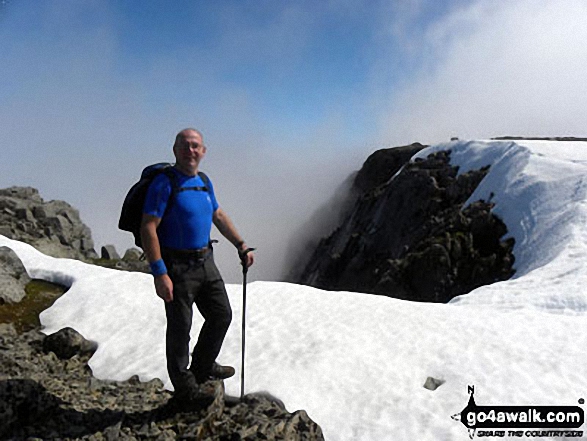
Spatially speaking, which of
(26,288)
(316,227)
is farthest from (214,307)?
(316,227)

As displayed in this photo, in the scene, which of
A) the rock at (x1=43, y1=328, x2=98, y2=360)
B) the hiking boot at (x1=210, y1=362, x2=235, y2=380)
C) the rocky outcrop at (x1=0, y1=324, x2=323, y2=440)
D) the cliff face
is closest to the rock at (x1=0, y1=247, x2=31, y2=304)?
the rock at (x1=43, y1=328, x2=98, y2=360)

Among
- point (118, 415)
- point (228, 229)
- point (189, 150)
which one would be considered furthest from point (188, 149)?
point (118, 415)

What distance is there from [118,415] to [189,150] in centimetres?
463

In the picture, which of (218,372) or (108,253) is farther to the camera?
(108,253)

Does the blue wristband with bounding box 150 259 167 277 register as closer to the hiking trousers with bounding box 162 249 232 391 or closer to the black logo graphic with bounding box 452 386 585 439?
the hiking trousers with bounding box 162 249 232 391

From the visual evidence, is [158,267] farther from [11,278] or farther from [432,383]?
[11,278]

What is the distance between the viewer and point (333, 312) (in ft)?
44.5

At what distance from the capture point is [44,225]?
3775 cm

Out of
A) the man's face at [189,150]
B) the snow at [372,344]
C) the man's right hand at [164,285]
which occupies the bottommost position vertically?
the snow at [372,344]

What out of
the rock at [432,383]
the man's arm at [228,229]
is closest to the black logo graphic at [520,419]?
the rock at [432,383]

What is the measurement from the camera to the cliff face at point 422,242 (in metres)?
32.1

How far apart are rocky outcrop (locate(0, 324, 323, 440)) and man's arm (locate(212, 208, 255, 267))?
2.35 meters

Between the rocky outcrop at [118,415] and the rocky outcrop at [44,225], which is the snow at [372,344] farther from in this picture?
the rocky outcrop at [44,225]

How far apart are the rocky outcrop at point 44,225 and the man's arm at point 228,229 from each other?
31348 mm
